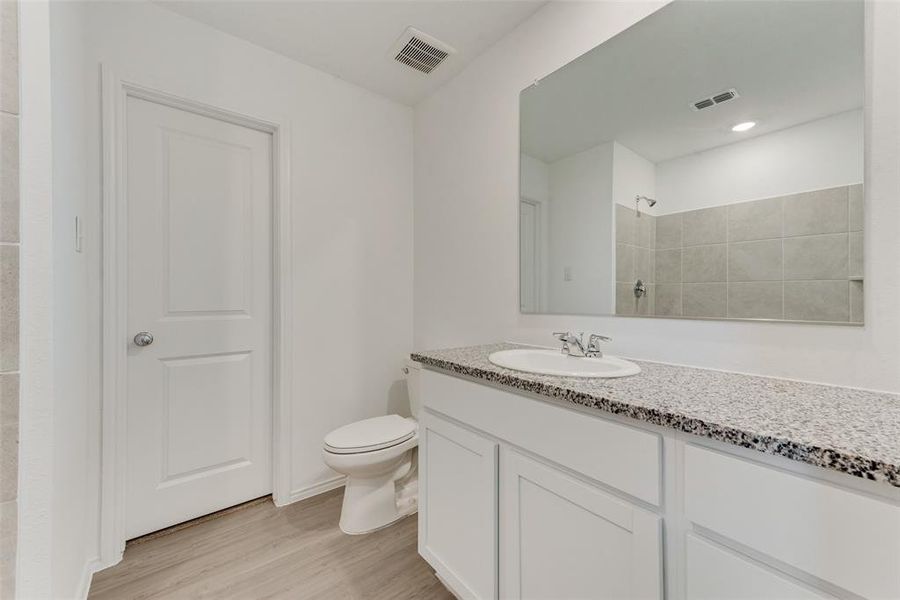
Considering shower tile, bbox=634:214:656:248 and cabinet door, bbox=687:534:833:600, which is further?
shower tile, bbox=634:214:656:248

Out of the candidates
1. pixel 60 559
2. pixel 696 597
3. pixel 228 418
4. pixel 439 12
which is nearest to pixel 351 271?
pixel 228 418

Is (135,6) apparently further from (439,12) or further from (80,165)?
(439,12)

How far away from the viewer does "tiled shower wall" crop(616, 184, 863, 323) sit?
36.5 inches

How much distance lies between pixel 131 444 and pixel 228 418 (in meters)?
0.37

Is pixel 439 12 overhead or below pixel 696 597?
overhead

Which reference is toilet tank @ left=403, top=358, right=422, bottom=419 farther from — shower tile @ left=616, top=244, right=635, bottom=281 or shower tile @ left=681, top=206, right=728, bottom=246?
shower tile @ left=681, top=206, right=728, bottom=246

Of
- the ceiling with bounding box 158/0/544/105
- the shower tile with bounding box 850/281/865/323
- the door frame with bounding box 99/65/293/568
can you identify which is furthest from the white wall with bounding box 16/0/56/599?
the shower tile with bounding box 850/281/865/323

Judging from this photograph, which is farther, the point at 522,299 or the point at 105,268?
the point at 522,299

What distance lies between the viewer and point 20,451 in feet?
2.39

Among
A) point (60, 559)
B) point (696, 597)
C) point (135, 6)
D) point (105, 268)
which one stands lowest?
point (60, 559)

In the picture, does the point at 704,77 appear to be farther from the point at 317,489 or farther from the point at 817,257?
the point at 317,489

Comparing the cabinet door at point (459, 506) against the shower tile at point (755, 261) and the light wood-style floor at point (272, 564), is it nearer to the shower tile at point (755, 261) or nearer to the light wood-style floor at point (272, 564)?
the light wood-style floor at point (272, 564)

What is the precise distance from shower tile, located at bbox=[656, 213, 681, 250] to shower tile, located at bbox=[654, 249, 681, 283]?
2cm

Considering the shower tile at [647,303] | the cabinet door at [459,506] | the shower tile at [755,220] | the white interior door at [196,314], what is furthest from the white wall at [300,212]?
the shower tile at [755,220]
